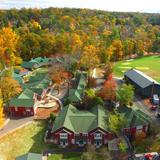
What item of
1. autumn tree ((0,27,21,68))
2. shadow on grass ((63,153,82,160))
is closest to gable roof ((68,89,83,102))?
shadow on grass ((63,153,82,160))

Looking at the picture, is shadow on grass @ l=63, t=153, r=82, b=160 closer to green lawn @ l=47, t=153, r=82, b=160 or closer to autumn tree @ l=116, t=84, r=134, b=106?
green lawn @ l=47, t=153, r=82, b=160

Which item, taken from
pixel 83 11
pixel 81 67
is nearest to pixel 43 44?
pixel 81 67

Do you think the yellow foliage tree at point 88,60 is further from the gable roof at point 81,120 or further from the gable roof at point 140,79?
the gable roof at point 81,120

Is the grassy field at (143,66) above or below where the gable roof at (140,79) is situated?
below

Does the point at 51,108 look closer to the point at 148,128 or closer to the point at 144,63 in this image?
the point at 148,128

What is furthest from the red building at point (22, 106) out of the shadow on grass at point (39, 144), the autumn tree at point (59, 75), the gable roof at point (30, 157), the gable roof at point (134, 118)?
the gable roof at point (134, 118)
